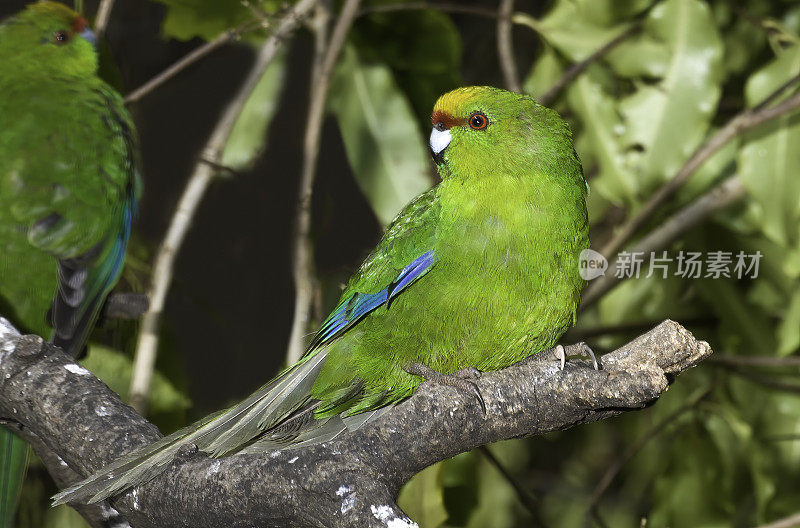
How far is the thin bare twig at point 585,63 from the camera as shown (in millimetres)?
2289

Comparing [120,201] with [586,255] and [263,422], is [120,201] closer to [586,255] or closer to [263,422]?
[263,422]

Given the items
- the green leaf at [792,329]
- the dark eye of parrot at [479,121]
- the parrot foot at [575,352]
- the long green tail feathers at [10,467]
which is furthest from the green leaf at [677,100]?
the long green tail feathers at [10,467]

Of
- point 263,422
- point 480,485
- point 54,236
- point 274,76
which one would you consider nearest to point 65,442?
point 263,422

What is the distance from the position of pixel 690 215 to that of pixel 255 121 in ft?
4.10

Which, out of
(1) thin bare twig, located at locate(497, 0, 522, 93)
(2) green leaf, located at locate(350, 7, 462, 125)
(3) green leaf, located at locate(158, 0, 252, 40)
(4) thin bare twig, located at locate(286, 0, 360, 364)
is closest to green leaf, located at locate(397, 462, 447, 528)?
(4) thin bare twig, located at locate(286, 0, 360, 364)

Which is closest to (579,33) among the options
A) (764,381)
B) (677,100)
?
(677,100)

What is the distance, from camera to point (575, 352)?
4.34 feet

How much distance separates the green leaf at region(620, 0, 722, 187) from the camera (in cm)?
216

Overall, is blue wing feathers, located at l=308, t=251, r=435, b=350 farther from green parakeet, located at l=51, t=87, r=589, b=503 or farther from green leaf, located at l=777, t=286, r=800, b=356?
green leaf, located at l=777, t=286, r=800, b=356

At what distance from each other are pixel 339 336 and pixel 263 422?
21 cm

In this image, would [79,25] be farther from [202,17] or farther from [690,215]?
A: [690,215]

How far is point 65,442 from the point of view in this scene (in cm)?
140

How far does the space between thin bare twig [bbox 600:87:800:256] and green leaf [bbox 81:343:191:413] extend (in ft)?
4.00

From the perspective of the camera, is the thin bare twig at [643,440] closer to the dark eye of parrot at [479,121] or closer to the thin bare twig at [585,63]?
the thin bare twig at [585,63]
